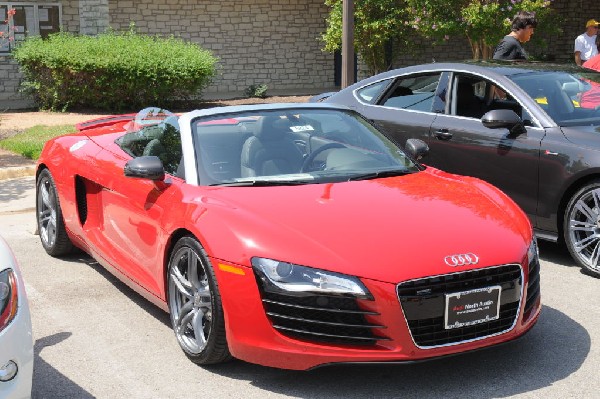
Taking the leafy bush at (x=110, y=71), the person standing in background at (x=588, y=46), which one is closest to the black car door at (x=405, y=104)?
the person standing in background at (x=588, y=46)

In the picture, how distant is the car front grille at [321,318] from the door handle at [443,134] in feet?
12.1

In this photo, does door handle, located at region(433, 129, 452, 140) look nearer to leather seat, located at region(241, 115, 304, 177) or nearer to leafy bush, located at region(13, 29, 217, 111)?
leather seat, located at region(241, 115, 304, 177)

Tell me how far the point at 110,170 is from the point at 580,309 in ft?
10.4

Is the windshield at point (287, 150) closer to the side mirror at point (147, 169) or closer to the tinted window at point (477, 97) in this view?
the side mirror at point (147, 169)

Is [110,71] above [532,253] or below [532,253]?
above

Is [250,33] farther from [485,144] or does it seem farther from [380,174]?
[380,174]

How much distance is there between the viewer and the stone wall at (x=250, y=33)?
72.3 ft

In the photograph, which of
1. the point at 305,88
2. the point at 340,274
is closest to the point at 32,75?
the point at 305,88

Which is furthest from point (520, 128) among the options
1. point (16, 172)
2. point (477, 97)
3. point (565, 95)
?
point (16, 172)

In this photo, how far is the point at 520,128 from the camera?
7.12m

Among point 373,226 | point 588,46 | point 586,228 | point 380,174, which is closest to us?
point 373,226

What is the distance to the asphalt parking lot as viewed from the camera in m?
4.55

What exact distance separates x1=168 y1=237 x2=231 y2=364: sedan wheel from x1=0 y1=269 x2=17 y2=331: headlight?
1116 millimetres

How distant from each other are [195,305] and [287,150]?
120 centimetres
